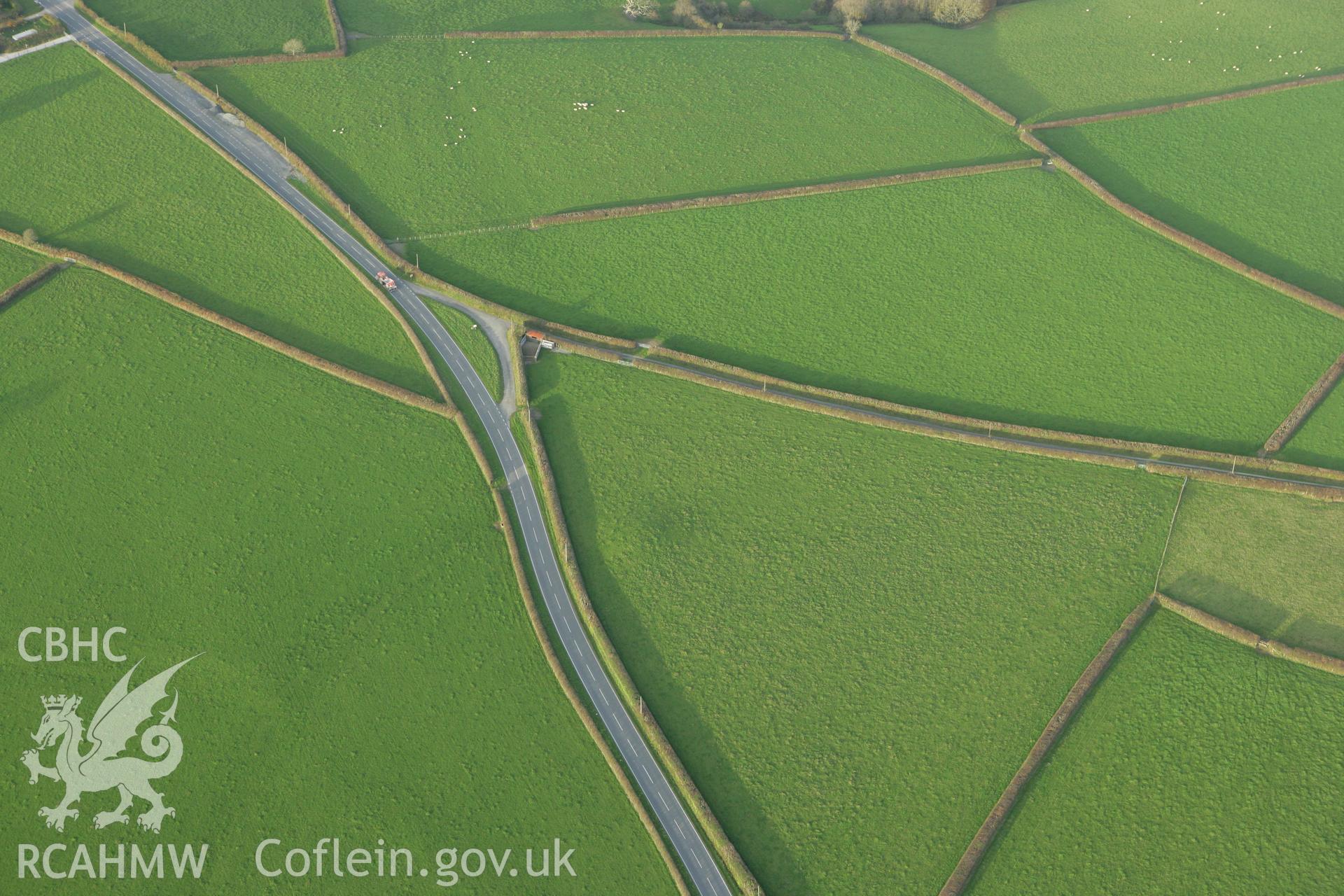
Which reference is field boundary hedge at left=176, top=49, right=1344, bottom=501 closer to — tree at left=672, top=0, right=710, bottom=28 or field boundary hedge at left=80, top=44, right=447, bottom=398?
field boundary hedge at left=80, top=44, right=447, bottom=398

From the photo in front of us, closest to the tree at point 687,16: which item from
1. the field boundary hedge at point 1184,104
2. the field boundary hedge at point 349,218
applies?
the field boundary hedge at point 1184,104

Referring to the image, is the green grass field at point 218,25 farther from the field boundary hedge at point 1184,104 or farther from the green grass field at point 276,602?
the field boundary hedge at point 1184,104

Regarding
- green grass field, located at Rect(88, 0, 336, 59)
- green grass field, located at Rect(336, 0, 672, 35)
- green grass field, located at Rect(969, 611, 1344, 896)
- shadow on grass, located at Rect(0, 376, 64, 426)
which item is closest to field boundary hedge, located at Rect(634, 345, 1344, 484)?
green grass field, located at Rect(969, 611, 1344, 896)

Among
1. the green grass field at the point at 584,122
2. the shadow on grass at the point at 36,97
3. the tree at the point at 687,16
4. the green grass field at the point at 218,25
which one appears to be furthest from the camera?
the tree at the point at 687,16

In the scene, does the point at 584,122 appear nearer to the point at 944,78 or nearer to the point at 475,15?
the point at 475,15

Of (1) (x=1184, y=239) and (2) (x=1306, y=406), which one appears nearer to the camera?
(2) (x=1306, y=406)

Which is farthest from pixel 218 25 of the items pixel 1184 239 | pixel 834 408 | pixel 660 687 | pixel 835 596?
pixel 1184 239
